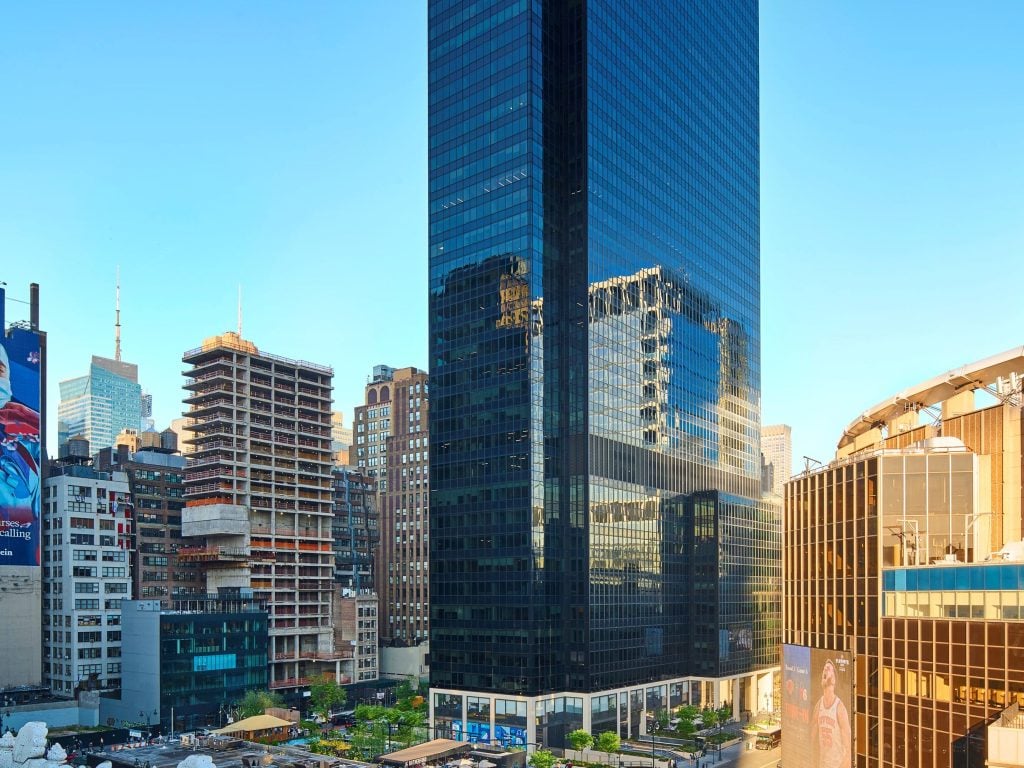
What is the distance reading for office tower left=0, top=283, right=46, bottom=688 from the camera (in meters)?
166

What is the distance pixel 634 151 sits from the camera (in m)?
158

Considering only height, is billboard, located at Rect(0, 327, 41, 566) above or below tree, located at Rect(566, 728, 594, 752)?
above

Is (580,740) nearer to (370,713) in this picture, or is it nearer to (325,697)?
(370,713)

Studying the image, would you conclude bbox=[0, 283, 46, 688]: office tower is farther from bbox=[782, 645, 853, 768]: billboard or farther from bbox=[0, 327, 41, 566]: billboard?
bbox=[782, 645, 853, 768]: billboard

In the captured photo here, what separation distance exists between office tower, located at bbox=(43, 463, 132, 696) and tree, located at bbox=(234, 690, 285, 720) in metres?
31.2

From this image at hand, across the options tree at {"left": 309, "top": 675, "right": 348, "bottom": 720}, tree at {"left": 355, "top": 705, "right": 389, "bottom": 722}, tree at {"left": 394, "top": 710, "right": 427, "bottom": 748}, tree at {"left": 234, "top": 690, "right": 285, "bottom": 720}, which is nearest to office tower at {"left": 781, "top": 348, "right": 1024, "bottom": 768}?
tree at {"left": 394, "top": 710, "right": 427, "bottom": 748}

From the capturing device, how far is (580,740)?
406ft

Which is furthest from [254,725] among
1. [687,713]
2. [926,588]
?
[926,588]

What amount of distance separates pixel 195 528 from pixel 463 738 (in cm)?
8367

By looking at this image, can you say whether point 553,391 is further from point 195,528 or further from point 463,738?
point 195,528

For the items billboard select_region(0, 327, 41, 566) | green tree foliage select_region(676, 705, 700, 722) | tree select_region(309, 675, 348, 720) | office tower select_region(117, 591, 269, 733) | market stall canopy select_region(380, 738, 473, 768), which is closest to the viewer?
market stall canopy select_region(380, 738, 473, 768)

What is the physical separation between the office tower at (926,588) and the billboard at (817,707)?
0.61 ft

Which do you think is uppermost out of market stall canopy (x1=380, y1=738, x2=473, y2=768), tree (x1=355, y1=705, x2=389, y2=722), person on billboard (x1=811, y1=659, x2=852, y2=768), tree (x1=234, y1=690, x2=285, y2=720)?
person on billboard (x1=811, y1=659, x2=852, y2=768)

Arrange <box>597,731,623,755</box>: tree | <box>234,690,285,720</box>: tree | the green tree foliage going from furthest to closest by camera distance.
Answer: <box>234,690,285,720</box>: tree, the green tree foliage, <box>597,731,623,755</box>: tree
